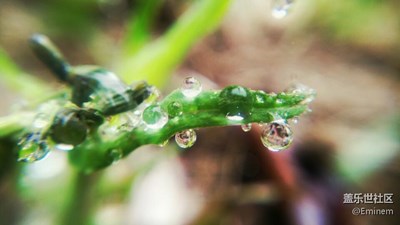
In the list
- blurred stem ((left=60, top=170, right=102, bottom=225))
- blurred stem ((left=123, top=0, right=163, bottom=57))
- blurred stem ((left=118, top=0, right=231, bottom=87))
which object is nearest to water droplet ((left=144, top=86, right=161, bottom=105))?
blurred stem ((left=60, top=170, right=102, bottom=225))

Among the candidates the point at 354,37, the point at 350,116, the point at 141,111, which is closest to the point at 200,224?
the point at 141,111

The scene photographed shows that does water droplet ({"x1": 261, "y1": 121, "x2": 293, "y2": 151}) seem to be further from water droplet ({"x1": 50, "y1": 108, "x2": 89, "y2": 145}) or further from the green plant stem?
water droplet ({"x1": 50, "y1": 108, "x2": 89, "y2": 145})

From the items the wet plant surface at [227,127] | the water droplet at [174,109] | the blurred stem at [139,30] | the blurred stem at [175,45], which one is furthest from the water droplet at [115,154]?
the blurred stem at [139,30]

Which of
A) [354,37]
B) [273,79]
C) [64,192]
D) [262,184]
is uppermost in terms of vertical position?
[354,37]

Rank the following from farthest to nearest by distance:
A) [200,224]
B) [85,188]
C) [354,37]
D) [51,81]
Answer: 1. [354,37]
2. [51,81]
3. [200,224]
4. [85,188]

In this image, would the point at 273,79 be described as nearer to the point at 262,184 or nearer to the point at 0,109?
the point at 262,184

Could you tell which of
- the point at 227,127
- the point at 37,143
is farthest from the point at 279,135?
the point at 227,127

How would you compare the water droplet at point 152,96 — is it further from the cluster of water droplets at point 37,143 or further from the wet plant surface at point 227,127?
the cluster of water droplets at point 37,143

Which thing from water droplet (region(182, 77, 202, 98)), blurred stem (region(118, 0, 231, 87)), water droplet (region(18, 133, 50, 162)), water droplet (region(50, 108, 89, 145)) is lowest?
water droplet (region(18, 133, 50, 162))
